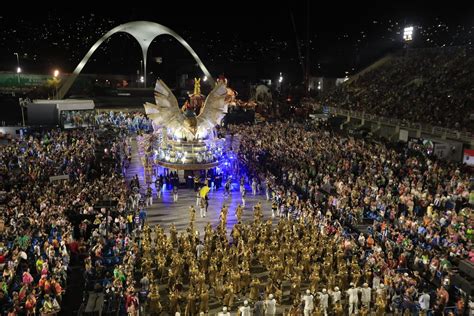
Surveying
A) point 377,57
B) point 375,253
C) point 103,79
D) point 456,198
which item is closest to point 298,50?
point 377,57

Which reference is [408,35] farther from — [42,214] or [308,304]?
[42,214]

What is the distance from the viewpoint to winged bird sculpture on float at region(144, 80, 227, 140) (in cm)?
2689

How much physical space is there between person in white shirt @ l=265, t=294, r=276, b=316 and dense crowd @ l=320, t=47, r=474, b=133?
835 inches

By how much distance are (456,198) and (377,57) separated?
125 ft

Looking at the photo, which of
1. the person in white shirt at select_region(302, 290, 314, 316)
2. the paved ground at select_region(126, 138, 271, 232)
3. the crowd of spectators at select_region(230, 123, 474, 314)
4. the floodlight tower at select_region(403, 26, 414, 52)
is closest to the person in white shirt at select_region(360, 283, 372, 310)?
the crowd of spectators at select_region(230, 123, 474, 314)

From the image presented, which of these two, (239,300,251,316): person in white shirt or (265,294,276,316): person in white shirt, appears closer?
(239,300,251,316): person in white shirt

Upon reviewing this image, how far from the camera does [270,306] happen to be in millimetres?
12180

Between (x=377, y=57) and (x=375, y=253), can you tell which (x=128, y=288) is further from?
(x=377, y=57)

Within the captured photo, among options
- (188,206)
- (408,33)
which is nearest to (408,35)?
(408,33)

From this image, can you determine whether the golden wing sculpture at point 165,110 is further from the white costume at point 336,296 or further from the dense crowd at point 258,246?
the white costume at point 336,296

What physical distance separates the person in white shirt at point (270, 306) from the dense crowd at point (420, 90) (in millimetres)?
21205

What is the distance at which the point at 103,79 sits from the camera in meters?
66.5

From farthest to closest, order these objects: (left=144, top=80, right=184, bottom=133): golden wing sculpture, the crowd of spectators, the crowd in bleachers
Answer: the crowd in bleachers, (left=144, top=80, right=184, bottom=133): golden wing sculpture, the crowd of spectators

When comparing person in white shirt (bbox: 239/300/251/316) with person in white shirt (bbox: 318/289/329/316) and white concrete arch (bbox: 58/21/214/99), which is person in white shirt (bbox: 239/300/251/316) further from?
white concrete arch (bbox: 58/21/214/99)
